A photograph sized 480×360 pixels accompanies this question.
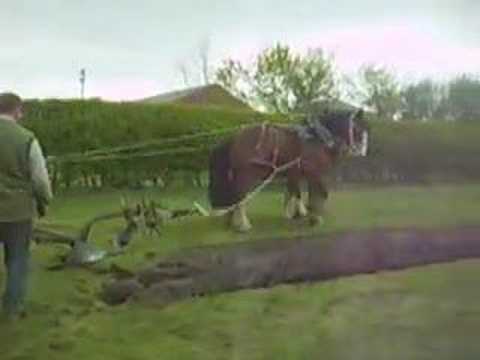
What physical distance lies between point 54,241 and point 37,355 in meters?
2.65

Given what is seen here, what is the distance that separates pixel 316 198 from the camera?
38.4ft

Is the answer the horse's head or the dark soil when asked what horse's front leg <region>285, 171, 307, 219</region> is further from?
the dark soil

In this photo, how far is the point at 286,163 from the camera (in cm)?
1195

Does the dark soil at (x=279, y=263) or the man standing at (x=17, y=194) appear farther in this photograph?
the dark soil at (x=279, y=263)

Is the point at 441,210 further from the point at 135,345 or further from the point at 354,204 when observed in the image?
the point at 354,204

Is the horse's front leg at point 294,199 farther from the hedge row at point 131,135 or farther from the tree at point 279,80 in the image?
the tree at point 279,80

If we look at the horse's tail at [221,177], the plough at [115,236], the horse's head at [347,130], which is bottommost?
the plough at [115,236]

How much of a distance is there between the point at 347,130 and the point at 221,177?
1.58 metres

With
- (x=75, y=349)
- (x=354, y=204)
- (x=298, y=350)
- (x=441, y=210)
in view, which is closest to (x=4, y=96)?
(x=75, y=349)

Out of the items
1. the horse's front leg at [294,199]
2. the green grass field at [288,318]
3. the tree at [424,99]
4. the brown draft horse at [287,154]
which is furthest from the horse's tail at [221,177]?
the tree at [424,99]

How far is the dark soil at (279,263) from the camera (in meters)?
6.62

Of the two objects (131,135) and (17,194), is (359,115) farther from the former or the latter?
(131,135)

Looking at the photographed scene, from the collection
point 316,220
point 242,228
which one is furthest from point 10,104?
point 316,220

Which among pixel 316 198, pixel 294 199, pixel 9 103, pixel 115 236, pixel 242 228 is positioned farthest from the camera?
pixel 294 199
